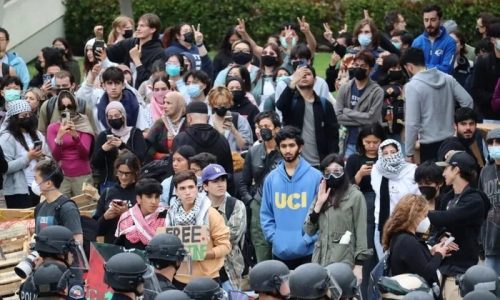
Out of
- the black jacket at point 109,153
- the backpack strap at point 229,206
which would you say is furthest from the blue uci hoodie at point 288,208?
the black jacket at point 109,153

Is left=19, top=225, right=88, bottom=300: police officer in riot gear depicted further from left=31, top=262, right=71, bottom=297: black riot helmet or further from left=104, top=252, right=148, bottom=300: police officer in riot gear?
left=104, top=252, right=148, bottom=300: police officer in riot gear

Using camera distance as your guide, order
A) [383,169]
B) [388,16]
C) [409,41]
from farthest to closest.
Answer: [388,16] < [409,41] < [383,169]

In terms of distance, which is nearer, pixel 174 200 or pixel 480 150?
pixel 174 200

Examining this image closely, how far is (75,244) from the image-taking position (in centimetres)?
1184

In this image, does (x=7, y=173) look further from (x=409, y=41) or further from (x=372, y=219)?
(x=409, y=41)

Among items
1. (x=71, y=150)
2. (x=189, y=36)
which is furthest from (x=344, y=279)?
(x=189, y=36)

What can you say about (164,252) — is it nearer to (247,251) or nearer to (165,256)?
(165,256)

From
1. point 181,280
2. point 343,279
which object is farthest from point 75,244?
point 343,279

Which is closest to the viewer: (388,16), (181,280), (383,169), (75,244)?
(75,244)

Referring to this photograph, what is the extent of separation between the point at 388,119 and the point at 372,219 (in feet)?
7.91

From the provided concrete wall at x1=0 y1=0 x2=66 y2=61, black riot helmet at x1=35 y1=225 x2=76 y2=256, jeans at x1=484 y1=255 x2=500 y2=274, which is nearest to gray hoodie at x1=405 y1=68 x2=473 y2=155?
jeans at x1=484 y1=255 x2=500 y2=274

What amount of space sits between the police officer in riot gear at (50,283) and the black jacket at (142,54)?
8.97 metres

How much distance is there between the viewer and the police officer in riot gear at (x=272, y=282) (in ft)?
33.8

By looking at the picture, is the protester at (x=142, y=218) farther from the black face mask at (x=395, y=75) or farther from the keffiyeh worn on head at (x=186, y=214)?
the black face mask at (x=395, y=75)
